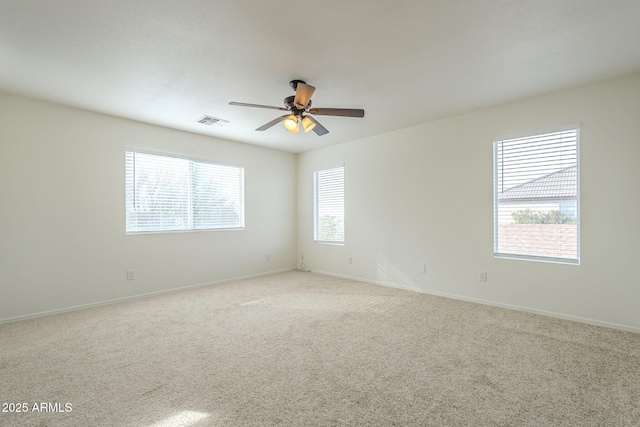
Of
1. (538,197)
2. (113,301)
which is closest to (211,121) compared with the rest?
(113,301)

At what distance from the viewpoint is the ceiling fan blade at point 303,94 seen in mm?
2682

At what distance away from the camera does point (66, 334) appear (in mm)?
2887

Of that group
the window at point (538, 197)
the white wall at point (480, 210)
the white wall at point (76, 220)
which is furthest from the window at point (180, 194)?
the window at point (538, 197)

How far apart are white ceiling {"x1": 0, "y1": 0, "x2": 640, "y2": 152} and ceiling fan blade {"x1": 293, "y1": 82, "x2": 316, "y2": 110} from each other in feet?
0.63

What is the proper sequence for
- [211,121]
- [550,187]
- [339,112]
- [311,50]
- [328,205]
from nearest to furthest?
[311,50] < [339,112] < [550,187] < [211,121] < [328,205]

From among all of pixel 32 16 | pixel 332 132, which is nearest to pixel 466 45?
pixel 332 132

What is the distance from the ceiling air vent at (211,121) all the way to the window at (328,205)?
2254mm

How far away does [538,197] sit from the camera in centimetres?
345

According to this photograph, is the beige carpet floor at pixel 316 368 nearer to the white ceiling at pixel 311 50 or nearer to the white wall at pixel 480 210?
the white wall at pixel 480 210

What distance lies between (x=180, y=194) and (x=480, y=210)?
4495 millimetres

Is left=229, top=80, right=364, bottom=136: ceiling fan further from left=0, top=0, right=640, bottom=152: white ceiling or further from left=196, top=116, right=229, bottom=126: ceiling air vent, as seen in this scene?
left=196, top=116, right=229, bottom=126: ceiling air vent

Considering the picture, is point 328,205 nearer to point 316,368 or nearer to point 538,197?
point 538,197

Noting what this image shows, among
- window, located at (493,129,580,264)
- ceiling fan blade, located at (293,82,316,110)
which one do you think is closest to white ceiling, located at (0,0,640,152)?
ceiling fan blade, located at (293,82,316,110)

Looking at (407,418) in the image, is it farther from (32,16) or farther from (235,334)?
(32,16)
